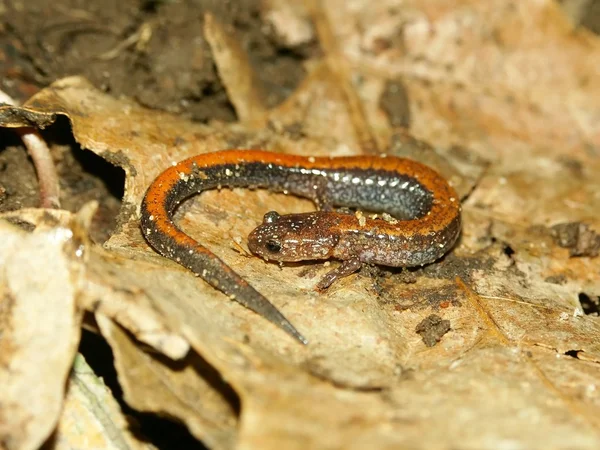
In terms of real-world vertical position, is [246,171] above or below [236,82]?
below

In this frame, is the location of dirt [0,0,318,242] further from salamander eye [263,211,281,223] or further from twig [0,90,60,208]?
salamander eye [263,211,281,223]

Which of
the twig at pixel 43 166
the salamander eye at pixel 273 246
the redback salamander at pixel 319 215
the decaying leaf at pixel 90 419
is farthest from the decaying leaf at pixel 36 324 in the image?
the salamander eye at pixel 273 246

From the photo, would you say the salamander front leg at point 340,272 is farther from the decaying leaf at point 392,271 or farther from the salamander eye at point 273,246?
the salamander eye at point 273,246

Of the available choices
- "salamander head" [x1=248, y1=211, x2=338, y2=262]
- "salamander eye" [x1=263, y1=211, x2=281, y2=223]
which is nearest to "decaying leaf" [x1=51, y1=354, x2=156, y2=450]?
"salamander head" [x1=248, y1=211, x2=338, y2=262]

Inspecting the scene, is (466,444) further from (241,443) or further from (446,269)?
(446,269)

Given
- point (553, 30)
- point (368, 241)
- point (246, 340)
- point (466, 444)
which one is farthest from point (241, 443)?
point (553, 30)

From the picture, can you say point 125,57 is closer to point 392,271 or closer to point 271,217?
point 271,217
